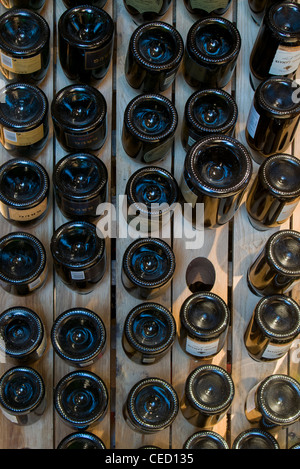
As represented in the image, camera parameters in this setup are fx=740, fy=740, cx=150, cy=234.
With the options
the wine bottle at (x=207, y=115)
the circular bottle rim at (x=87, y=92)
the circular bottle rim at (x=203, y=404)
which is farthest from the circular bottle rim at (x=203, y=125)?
the circular bottle rim at (x=203, y=404)

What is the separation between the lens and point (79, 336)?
227 cm

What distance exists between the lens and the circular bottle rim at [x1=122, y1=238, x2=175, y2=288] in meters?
2.22

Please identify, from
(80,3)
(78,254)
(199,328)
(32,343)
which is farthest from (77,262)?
(80,3)

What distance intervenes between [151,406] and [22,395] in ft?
1.29

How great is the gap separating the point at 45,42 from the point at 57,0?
253 millimetres

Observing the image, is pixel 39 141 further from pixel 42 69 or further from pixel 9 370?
pixel 9 370

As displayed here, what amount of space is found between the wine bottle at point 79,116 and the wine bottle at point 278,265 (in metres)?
0.64

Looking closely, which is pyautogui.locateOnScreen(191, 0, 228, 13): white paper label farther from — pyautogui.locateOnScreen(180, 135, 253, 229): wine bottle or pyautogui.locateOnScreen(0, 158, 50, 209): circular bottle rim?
pyautogui.locateOnScreen(0, 158, 50, 209): circular bottle rim

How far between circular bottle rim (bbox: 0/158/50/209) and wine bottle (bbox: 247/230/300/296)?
0.70 meters

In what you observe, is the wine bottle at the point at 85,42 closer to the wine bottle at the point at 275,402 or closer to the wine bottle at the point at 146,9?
the wine bottle at the point at 146,9

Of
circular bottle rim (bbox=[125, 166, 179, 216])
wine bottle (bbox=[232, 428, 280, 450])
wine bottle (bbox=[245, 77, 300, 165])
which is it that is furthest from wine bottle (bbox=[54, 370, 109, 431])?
wine bottle (bbox=[245, 77, 300, 165])

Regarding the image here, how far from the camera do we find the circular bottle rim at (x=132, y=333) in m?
2.21

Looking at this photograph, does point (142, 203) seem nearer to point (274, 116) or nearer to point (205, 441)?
point (274, 116)

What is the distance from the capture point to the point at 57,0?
2.51 meters
